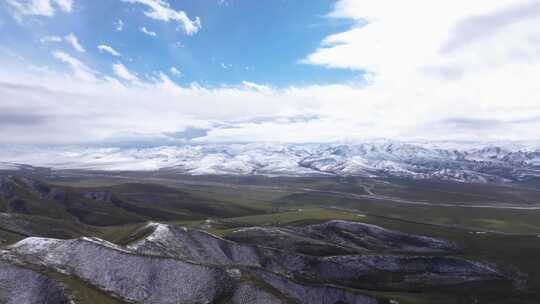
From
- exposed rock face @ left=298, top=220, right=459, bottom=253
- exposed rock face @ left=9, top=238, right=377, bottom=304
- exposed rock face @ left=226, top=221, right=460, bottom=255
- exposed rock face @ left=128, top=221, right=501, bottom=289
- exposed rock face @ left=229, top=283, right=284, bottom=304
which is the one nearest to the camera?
exposed rock face @ left=229, top=283, right=284, bottom=304

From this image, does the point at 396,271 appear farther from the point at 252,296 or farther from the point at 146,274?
the point at 146,274

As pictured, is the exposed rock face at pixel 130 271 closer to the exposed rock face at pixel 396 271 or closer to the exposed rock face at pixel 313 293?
the exposed rock face at pixel 313 293

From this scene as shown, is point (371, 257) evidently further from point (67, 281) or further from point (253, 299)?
point (67, 281)

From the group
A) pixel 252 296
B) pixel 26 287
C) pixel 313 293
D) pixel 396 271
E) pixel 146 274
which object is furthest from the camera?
pixel 396 271

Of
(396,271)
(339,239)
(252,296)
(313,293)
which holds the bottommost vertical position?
(396,271)

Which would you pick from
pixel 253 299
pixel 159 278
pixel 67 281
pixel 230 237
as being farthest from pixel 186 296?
pixel 230 237

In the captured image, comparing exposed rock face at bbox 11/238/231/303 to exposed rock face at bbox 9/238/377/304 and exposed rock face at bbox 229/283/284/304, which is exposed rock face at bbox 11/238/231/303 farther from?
exposed rock face at bbox 229/283/284/304

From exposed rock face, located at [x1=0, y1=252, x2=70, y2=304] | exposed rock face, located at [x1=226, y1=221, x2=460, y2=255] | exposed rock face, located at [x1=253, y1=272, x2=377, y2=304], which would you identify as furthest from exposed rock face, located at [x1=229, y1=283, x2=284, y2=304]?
exposed rock face, located at [x1=226, y1=221, x2=460, y2=255]

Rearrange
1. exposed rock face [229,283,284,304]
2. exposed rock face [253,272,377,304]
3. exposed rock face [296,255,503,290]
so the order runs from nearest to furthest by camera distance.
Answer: exposed rock face [229,283,284,304] < exposed rock face [253,272,377,304] < exposed rock face [296,255,503,290]

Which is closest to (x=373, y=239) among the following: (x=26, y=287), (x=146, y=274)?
(x=146, y=274)
